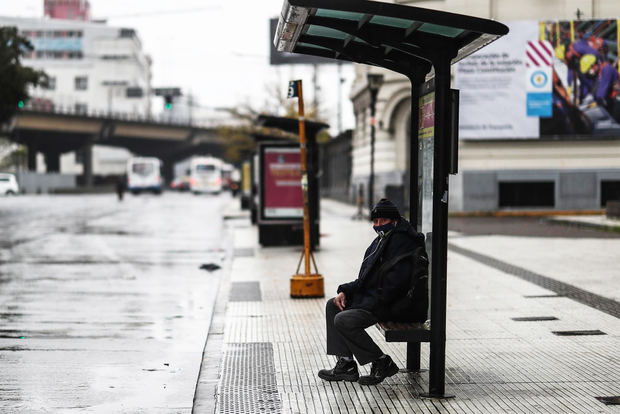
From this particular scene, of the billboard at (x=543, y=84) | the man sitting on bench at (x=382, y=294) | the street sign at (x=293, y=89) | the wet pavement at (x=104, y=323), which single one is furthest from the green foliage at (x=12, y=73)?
the man sitting on bench at (x=382, y=294)

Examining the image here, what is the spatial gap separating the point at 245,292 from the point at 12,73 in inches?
1171

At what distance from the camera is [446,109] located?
6.26 m

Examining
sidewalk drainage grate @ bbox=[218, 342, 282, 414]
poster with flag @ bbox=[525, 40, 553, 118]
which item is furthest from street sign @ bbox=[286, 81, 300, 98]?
poster with flag @ bbox=[525, 40, 553, 118]

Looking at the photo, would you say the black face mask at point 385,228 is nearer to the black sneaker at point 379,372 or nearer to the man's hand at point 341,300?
the man's hand at point 341,300

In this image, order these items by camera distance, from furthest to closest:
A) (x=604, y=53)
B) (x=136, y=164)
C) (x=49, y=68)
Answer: (x=49, y=68)
(x=136, y=164)
(x=604, y=53)

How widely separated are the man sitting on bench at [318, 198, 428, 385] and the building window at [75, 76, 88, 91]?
13804 centimetres

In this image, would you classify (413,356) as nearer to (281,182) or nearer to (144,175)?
(281,182)

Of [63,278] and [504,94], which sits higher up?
[504,94]

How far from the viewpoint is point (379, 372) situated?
6621 millimetres

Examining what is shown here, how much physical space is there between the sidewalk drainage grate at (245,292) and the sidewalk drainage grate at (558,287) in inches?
149

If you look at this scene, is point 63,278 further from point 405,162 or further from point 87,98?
point 87,98

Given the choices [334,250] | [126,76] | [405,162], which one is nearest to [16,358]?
[334,250]

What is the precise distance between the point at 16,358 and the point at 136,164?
3013 inches

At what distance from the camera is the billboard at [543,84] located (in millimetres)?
31047
